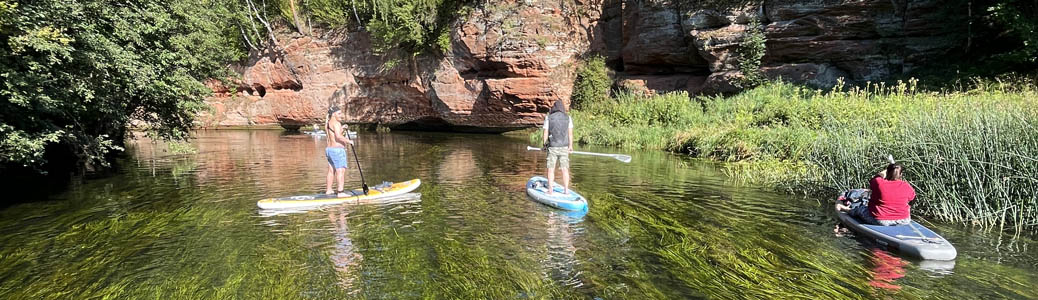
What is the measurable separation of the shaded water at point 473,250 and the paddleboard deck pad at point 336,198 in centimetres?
41

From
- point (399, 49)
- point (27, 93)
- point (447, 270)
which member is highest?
point (399, 49)

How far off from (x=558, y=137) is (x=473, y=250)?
146 inches

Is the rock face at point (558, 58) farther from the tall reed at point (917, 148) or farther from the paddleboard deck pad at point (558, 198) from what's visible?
the paddleboard deck pad at point (558, 198)

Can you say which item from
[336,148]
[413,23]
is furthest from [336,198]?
[413,23]

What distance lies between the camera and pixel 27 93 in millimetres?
7762

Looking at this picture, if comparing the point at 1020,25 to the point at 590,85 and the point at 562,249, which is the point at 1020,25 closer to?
the point at 590,85

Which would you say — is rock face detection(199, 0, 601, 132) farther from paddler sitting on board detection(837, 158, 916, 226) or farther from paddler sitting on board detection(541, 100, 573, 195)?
paddler sitting on board detection(837, 158, 916, 226)

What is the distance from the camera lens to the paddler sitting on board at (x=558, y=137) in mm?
9281

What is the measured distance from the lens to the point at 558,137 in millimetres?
9375

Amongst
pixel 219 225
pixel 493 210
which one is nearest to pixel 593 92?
pixel 493 210

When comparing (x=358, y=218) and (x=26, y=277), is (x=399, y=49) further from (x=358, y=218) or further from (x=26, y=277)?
(x=26, y=277)

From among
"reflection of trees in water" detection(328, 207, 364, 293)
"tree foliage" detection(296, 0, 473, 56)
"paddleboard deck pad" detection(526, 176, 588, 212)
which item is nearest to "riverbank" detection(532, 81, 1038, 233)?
"paddleboard deck pad" detection(526, 176, 588, 212)

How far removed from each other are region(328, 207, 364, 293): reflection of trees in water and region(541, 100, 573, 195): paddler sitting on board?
3.68m

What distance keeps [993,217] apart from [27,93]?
548 inches
